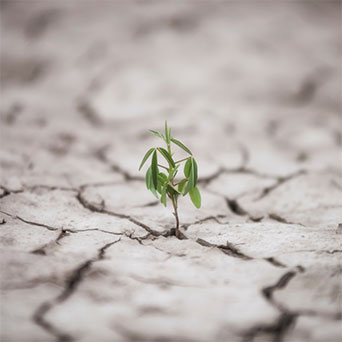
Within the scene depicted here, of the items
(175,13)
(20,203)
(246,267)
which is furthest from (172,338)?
(175,13)

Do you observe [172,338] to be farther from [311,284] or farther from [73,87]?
[73,87]

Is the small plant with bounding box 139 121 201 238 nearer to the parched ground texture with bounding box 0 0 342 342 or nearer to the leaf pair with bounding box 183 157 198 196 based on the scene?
the leaf pair with bounding box 183 157 198 196

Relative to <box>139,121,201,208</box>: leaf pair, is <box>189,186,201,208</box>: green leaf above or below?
below

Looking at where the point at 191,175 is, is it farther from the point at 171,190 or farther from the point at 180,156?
the point at 180,156

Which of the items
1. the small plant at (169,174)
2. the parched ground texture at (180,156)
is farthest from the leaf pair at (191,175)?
the parched ground texture at (180,156)

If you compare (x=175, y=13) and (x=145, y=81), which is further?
(x=175, y=13)

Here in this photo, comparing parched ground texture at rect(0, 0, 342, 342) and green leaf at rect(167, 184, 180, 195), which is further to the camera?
green leaf at rect(167, 184, 180, 195)

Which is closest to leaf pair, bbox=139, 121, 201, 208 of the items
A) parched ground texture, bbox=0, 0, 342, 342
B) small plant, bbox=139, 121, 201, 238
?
small plant, bbox=139, 121, 201, 238

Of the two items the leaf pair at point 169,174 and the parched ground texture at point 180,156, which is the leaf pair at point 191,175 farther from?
the parched ground texture at point 180,156
